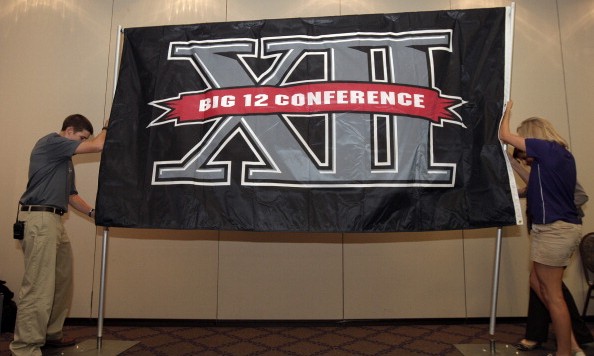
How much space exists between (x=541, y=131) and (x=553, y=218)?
0.58 metres

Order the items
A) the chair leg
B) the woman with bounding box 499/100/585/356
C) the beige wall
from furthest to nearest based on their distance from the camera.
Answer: the beige wall < the chair leg < the woman with bounding box 499/100/585/356

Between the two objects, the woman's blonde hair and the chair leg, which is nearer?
the woman's blonde hair

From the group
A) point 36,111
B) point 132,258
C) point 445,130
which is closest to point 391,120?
point 445,130

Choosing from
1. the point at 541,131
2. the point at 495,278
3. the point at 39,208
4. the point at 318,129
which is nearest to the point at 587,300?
the point at 495,278

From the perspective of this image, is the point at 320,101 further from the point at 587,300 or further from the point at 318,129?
the point at 587,300

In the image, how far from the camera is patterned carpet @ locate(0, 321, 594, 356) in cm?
285

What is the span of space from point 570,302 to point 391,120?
77.1 inches

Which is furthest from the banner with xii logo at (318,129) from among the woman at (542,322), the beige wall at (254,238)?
the beige wall at (254,238)

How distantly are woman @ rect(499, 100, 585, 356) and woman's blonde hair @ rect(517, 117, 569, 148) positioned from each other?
0.04 metres

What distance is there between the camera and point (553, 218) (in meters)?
2.38

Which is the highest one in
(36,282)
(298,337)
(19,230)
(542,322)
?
(19,230)

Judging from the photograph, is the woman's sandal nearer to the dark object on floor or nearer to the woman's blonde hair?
the woman's blonde hair

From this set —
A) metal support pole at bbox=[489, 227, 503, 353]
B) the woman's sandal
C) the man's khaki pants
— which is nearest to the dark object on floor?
the man's khaki pants

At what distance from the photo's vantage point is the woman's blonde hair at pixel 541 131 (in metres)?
2.49
